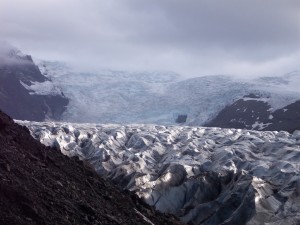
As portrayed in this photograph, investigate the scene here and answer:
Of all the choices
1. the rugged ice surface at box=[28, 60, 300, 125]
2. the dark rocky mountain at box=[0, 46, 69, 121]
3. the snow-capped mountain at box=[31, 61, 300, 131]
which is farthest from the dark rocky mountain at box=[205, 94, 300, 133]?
the dark rocky mountain at box=[0, 46, 69, 121]

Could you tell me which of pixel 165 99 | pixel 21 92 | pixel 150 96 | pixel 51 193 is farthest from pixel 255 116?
pixel 51 193

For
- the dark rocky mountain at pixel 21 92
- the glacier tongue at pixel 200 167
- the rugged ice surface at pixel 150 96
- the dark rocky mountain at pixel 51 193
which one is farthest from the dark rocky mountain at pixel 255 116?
the dark rocky mountain at pixel 51 193

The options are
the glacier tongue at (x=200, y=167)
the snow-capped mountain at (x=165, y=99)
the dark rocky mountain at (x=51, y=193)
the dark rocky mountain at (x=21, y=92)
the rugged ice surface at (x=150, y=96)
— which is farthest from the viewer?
the dark rocky mountain at (x=21, y=92)

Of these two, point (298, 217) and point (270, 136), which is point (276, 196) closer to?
point (298, 217)

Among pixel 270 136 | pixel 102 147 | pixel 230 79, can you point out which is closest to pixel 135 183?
pixel 102 147

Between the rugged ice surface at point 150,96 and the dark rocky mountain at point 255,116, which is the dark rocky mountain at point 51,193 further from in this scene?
the rugged ice surface at point 150,96

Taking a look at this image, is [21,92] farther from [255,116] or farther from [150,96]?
[255,116]
